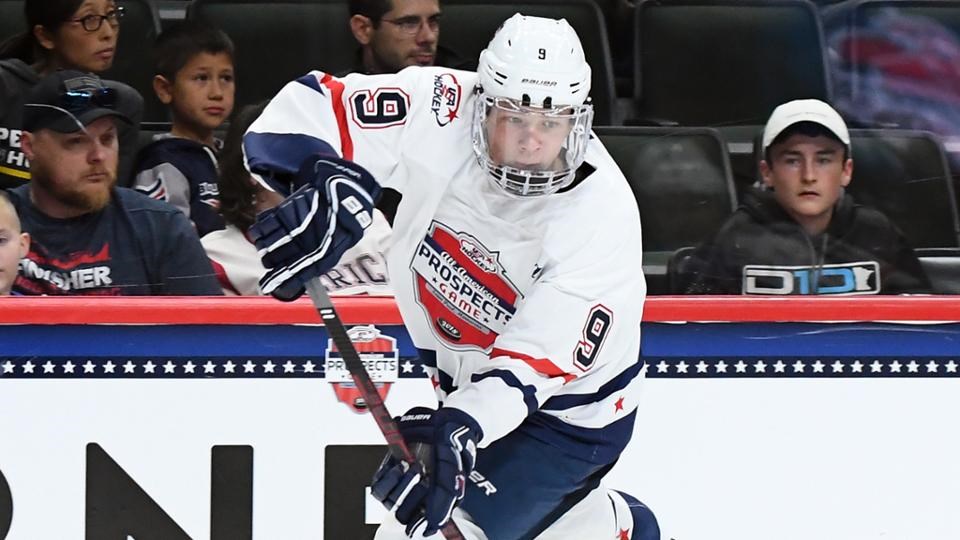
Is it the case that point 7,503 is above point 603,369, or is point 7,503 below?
below

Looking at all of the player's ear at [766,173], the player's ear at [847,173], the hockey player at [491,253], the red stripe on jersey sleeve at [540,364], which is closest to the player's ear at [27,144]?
the hockey player at [491,253]

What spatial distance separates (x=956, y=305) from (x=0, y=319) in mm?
1711

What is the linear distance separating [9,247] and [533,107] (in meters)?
1.09

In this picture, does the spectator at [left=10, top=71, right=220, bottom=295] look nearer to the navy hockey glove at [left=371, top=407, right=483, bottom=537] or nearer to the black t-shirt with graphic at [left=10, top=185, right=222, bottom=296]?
the black t-shirt with graphic at [left=10, top=185, right=222, bottom=296]

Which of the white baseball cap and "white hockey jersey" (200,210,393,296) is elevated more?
the white baseball cap

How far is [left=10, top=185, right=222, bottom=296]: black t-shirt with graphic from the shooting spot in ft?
9.84

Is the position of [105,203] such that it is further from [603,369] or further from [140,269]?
[603,369]

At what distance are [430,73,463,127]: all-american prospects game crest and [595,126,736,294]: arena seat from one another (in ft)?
2.14

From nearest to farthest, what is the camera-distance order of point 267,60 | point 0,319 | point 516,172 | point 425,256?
point 516,172
point 425,256
point 0,319
point 267,60

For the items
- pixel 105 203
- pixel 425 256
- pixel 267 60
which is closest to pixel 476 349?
pixel 425 256

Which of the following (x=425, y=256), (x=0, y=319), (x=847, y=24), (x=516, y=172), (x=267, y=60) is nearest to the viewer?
(x=516, y=172)

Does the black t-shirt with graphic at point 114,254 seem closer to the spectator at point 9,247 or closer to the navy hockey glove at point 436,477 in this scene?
the spectator at point 9,247

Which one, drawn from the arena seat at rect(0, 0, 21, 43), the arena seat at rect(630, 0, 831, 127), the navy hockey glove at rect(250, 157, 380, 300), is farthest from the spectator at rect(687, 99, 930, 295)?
the arena seat at rect(0, 0, 21, 43)

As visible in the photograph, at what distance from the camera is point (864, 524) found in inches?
121
